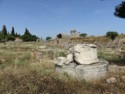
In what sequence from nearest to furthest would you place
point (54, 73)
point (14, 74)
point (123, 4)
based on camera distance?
point (14, 74), point (54, 73), point (123, 4)

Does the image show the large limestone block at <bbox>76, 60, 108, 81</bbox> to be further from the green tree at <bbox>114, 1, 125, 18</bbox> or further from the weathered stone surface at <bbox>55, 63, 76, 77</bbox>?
the green tree at <bbox>114, 1, 125, 18</bbox>

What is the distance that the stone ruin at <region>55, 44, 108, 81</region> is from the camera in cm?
943

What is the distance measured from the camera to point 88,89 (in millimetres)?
8148

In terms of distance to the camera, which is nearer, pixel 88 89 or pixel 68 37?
pixel 88 89

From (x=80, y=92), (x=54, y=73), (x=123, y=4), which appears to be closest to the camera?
(x=80, y=92)

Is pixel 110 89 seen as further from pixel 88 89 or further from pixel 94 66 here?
pixel 94 66

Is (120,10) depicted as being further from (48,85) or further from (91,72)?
(48,85)

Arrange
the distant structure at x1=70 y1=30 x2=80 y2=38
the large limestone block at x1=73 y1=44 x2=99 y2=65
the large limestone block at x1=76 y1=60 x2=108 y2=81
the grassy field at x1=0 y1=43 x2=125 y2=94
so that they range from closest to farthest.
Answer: the grassy field at x1=0 y1=43 x2=125 y2=94 → the large limestone block at x1=76 y1=60 x2=108 y2=81 → the large limestone block at x1=73 y1=44 x2=99 y2=65 → the distant structure at x1=70 y1=30 x2=80 y2=38

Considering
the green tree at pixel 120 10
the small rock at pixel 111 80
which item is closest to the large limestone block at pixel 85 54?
the small rock at pixel 111 80

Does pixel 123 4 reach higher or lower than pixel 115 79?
higher

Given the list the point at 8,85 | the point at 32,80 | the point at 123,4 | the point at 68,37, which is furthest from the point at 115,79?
the point at 68,37

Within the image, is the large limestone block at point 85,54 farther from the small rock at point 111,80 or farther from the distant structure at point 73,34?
the distant structure at point 73,34

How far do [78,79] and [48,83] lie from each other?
132 cm

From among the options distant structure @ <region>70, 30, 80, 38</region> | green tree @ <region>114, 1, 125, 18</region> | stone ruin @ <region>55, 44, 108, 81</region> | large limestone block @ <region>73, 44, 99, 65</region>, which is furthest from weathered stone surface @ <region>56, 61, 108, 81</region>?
distant structure @ <region>70, 30, 80, 38</region>
